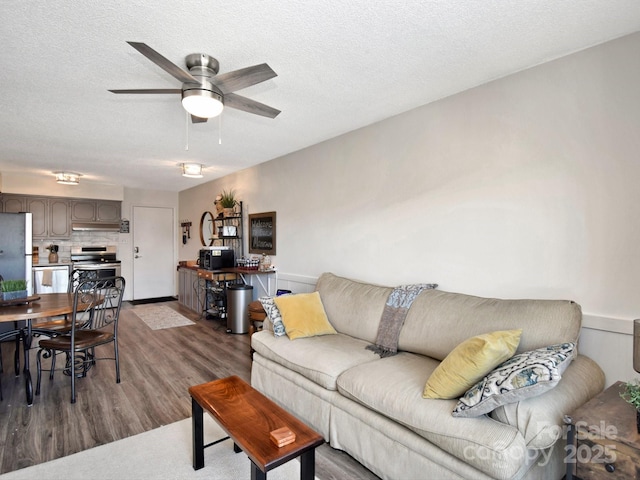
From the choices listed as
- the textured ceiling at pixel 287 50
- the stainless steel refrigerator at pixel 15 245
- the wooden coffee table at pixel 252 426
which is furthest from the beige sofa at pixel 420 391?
the stainless steel refrigerator at pixel 15 245

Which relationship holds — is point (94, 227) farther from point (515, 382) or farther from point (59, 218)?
point (515, 382)

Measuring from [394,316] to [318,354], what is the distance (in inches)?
26.6

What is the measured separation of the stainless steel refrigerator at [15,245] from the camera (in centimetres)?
457

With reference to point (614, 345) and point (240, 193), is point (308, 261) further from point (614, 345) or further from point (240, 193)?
point (614, 345)

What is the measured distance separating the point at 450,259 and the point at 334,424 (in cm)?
150

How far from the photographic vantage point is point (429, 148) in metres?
2.86

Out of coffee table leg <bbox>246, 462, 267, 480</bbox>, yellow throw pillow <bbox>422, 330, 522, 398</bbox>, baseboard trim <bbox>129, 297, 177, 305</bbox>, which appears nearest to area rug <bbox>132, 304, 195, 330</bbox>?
baseboard trim <bbox>129, 297, 177, 305</bbox>

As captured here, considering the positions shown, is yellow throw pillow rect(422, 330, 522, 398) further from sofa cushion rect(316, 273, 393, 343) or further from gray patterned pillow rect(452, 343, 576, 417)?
sofa cushion rect(316, 273, 393, 343)

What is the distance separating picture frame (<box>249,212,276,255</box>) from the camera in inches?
190

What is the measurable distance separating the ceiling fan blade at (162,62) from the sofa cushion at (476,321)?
2.17 meters

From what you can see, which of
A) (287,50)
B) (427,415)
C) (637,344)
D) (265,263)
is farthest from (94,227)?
(637,344)

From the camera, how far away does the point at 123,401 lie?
2871mm

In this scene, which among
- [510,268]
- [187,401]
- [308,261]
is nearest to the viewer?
[510,268]

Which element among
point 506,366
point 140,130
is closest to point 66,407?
point 140,130
